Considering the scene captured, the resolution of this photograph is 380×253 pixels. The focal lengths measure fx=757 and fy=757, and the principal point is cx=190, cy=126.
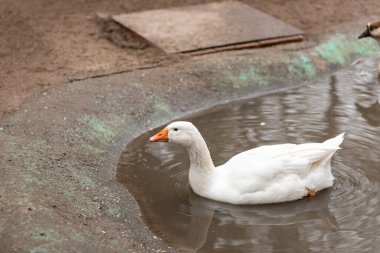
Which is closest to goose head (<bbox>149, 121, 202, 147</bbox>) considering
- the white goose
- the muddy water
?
the white goose

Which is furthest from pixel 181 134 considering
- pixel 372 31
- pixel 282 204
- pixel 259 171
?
pixel 372 31

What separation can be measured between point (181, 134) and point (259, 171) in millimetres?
702

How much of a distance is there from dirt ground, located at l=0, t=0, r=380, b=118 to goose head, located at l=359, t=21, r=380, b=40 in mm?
848

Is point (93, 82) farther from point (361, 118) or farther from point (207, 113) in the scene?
point (361, 118)

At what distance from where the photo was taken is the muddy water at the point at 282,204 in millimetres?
5527

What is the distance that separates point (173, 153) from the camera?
7.01 metres

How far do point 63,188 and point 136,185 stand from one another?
77 centimetres

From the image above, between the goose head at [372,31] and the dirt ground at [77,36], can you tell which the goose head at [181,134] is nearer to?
the dirt ground at [77,36]

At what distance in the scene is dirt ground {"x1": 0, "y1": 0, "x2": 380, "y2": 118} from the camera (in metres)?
8.38

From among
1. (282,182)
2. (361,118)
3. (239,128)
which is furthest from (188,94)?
(282,182)

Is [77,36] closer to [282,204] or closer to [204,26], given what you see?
[204,26]

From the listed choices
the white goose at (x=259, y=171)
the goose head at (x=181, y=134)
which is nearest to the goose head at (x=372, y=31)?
the white goose at (x=259, y=171)

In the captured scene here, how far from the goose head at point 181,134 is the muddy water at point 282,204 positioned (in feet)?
1.49

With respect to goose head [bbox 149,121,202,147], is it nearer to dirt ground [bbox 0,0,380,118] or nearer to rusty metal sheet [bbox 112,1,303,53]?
dirt ground [bbox 0,0,380,118]
